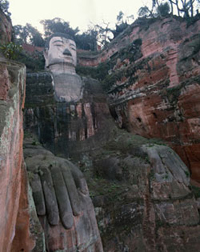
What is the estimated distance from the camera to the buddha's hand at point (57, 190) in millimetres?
3654

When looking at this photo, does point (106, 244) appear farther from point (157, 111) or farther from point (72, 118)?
point (157, 111)

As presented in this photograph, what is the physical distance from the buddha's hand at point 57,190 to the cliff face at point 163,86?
19.1ft

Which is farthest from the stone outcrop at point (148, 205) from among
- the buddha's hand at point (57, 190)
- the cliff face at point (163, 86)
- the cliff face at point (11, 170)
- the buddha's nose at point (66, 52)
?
the buddha's nose at point (66, 52)

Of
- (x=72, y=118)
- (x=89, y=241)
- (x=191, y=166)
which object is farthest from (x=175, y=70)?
(x=89, y=241)

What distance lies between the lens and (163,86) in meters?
9.14

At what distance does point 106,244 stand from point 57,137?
197 inches

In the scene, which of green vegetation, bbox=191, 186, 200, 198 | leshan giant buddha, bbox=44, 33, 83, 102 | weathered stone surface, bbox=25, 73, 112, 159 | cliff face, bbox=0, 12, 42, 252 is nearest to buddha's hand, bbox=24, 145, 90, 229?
cliff face, bbox=0, 12, 42, 252

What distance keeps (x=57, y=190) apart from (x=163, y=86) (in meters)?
7.29

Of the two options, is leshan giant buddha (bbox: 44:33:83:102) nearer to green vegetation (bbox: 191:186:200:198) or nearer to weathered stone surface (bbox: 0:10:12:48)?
weathered stone surface (bbox: 0:10:12:48)

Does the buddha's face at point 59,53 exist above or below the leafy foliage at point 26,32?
below

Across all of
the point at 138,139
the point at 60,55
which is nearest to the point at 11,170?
the point at 138,139

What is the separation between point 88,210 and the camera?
4152 millimetres

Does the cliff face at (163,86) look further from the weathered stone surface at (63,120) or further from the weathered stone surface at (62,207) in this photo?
the weathered stone surface at (62,207)

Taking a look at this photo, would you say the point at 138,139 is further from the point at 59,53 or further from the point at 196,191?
the point at 59,53
